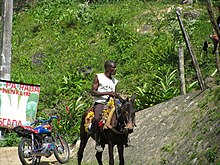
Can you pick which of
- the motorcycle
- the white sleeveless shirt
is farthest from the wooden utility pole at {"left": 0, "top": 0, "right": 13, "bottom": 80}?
the white sleeveless shirt

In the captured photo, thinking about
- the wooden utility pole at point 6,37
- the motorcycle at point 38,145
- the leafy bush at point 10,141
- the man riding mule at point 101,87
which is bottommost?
the leafy bush at point 10,141

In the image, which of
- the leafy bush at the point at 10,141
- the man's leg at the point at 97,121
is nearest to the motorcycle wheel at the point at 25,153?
the man's leg at the point at 97,121

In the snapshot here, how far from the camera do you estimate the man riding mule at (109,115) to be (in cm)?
826

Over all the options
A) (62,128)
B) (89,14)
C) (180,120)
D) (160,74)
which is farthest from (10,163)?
(89,14)

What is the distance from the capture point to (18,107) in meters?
15.5

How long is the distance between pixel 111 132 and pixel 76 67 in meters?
11.8

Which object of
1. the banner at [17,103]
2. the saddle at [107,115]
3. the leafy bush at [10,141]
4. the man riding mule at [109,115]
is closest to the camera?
the man riding mule at [109,115]

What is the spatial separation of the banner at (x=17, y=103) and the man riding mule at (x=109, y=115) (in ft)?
21.2

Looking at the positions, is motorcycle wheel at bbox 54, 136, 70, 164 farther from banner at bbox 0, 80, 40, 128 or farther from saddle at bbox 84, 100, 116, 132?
banner at bbox 0, 80, 40, 128

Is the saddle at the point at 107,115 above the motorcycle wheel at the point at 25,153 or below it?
above

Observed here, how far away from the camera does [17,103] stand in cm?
1548

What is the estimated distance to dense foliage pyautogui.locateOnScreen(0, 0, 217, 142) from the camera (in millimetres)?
16766

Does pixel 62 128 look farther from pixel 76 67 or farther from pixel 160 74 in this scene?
pixel 76 67

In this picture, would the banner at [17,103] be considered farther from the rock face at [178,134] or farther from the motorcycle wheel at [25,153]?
the motorcycle wheel at [25,153]
